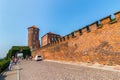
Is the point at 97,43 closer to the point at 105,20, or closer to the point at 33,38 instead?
the point at 105,20

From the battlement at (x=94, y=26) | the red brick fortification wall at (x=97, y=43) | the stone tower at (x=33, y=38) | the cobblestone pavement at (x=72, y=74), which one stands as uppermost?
the stone tower at (x=33, y=38)

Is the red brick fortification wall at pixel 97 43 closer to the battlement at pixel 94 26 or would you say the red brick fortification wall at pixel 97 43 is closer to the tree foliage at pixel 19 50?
the battlement at pixel 94 26

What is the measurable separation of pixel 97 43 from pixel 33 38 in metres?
54.6

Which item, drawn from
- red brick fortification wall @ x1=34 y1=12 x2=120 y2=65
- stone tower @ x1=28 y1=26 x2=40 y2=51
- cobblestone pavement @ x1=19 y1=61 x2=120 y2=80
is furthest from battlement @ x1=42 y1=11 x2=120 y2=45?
stone tower @ x1=28 y1=26 x2=40 y2=51

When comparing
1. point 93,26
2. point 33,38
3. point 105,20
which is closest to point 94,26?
point 93,26

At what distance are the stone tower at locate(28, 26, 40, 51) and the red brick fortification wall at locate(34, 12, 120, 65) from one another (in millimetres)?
47236

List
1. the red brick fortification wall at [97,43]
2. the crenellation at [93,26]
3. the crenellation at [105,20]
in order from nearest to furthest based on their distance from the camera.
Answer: the red brick fortification wall at [97,43], the crenellation at [105,20], the crenellation at [93,26]

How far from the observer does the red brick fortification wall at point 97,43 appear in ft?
34.0

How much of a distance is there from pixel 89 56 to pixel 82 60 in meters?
1.47

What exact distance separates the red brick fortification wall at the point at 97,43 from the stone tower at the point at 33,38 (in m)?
47.2

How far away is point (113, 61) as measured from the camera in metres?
10.3

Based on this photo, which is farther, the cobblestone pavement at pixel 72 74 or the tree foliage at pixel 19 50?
the tree foliage at pixel 19 50

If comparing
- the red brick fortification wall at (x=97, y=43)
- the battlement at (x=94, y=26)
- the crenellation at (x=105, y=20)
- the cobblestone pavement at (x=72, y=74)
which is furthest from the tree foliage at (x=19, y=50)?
the crenellation at (x=105, y=20)

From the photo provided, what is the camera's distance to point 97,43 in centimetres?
1234
